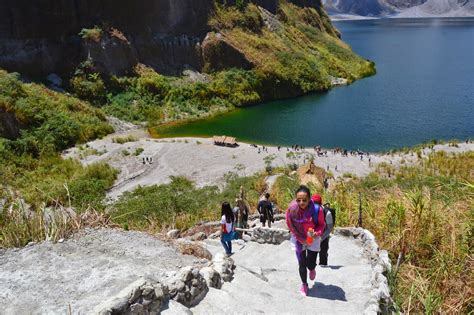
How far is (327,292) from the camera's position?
7648 millimetres

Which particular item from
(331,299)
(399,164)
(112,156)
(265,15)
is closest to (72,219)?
(331,299)

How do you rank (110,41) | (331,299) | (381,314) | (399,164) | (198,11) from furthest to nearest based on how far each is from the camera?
1. (198,11)
2. (110,41)
3. (399,164)
4. (331,299)
5. (381,314)

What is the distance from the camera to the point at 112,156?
3634 centimetres

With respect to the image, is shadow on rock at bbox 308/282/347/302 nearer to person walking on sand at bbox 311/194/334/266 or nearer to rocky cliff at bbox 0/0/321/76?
person walking on sand at bbox 311/194/334/266

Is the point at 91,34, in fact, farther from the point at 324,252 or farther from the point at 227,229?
Result: the point at 324,252

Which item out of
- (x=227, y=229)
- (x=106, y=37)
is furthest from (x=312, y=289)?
(x=106, y=37)

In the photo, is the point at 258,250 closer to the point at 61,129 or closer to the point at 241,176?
the point at 241,176

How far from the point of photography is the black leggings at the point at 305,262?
24.5ft

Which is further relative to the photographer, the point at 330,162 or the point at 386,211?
the point at 330,162

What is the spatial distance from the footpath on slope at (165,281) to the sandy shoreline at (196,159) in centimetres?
2064

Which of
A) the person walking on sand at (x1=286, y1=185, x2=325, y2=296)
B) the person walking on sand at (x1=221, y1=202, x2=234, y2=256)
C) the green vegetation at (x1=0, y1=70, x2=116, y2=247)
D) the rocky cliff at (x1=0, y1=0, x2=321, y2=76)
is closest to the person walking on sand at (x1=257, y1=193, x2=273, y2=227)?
the person walking on sand at (x1=221, y1=202, x2=234, y2=256)

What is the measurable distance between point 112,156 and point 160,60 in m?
25.5

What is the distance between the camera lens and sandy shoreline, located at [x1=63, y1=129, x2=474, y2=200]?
32.5m

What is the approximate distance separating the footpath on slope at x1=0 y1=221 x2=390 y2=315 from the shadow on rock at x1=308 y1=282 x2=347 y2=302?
0.7 inches
